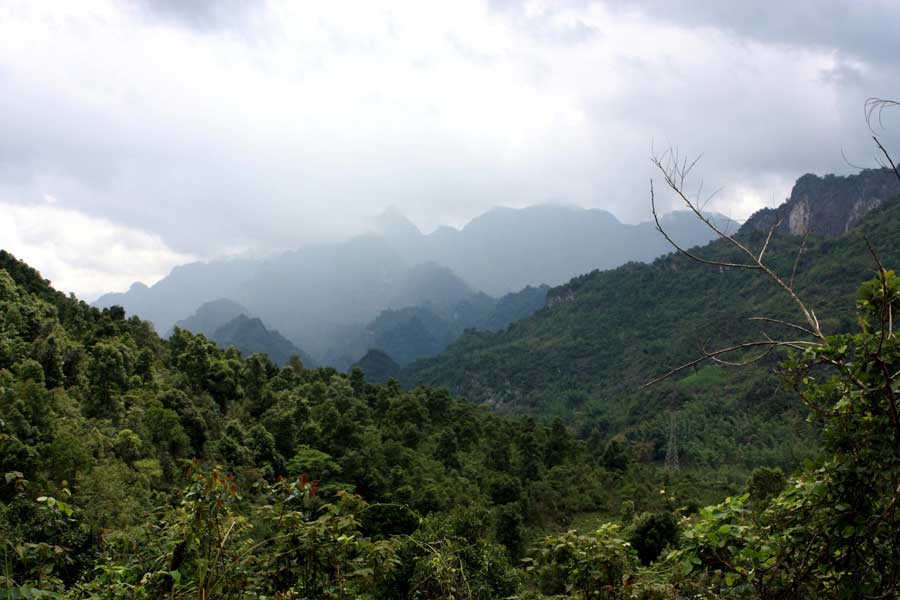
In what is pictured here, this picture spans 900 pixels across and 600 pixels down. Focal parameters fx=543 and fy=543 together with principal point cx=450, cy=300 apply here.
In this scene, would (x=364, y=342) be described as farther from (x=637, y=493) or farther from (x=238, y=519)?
(x=238, y=519)

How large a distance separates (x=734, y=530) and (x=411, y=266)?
187 meters

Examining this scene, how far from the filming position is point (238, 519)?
2771 millimetres

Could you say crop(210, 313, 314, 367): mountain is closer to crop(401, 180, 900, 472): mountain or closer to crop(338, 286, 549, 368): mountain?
crop(338, 286, 549, 368): mountain

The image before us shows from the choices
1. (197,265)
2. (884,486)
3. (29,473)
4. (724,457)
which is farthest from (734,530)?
(197,265)

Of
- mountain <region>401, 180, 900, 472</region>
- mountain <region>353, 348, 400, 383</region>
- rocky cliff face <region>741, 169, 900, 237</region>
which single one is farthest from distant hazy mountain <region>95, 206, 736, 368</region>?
mountain <region>401, 180, 900, 472</region>

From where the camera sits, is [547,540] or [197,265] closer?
[547,540]

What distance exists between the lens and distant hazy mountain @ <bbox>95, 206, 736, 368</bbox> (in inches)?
5817

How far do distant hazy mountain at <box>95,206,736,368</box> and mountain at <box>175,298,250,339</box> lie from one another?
0.36 m

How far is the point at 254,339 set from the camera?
11100cm

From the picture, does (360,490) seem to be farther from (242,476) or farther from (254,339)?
(254,339)

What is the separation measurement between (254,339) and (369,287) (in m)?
66.7

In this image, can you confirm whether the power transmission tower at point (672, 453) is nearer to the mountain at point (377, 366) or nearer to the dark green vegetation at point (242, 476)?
the dark green vegetation at point (242, 476)

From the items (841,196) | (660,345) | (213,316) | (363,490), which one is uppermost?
(841,196)

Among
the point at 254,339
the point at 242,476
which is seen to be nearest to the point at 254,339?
the point at 254,339
